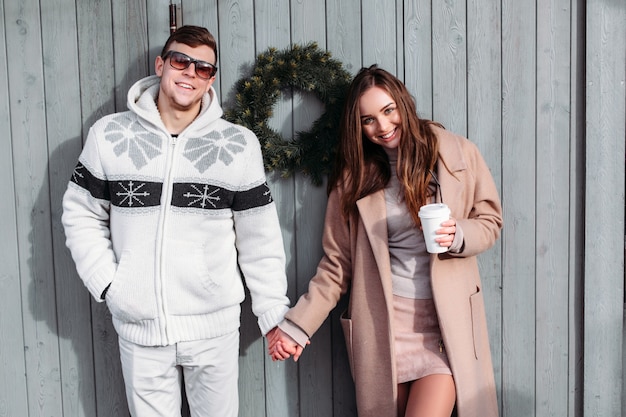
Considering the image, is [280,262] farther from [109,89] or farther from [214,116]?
[109,89]

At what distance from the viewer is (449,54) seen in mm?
2607

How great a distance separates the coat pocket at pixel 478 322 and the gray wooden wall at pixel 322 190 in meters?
0.32

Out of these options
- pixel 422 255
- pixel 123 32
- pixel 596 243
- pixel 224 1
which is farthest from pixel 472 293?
pixel 123 32

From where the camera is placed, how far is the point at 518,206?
2.66m

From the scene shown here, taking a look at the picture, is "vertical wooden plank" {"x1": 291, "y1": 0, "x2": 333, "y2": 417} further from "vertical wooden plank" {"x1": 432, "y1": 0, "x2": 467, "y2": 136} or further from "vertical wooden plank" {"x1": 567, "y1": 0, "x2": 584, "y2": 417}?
"vertical wooden plank" {"x1": 567, "y1": 0, "x2": 584, "y2": 417}

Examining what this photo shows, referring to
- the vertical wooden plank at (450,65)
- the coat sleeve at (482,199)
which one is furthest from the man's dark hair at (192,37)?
the coat sleeve at (482,199)

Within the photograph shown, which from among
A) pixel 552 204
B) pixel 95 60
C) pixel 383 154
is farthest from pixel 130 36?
pixel 552 204

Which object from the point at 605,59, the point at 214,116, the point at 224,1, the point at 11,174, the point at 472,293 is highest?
the point at 224,1

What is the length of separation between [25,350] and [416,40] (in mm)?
2112

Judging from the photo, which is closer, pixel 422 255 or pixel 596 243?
pixel 422 255

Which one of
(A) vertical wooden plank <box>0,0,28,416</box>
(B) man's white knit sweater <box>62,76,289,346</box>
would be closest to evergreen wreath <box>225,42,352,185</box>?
(B) man's white knit sweater <box>62,76,289,346</box>

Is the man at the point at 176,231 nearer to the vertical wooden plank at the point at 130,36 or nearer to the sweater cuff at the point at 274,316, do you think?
the sweater cuff at the point at 274,316

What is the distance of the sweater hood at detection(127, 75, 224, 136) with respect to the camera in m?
2.30

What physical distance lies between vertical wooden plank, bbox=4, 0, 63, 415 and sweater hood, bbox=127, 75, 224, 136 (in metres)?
0.51
